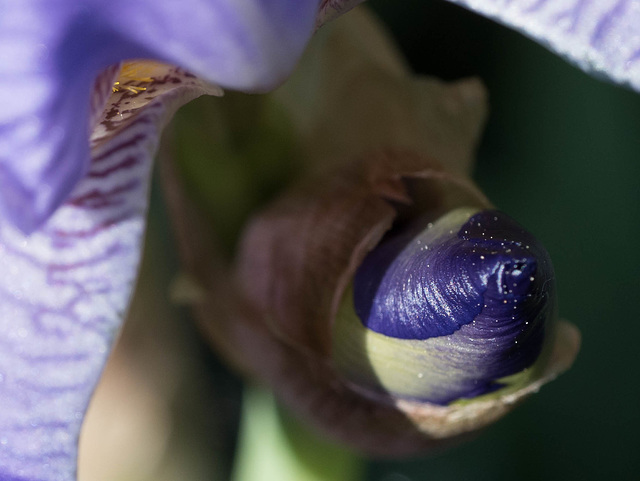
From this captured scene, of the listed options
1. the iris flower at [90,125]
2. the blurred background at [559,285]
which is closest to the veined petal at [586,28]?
the iris flower at [90,125]

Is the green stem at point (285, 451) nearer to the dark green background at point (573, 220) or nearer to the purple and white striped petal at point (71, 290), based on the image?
the dark green background at point (573, 220)

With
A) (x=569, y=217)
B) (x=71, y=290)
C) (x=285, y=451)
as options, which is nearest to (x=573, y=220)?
(x=569, y=217)

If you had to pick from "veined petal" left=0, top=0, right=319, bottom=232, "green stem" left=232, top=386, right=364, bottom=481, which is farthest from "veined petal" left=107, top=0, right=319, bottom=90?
"green stem" left=232, top=386, right=364, bottom=481

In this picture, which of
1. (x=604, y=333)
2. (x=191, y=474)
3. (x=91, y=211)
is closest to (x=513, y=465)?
(x=604, y=333)

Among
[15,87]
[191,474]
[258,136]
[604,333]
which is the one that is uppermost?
[15,87]

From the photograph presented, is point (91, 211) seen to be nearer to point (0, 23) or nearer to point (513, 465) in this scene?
point (0, 23)

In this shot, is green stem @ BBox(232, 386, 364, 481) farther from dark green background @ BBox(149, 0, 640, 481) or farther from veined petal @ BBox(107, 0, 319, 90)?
veined petal @ BBox(107, 0, 319, 90)

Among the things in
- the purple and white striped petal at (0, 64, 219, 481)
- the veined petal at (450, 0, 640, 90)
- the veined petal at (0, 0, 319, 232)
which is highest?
the veined petal at (450, 0, 640, 90)

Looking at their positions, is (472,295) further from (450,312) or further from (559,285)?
(559,285)
